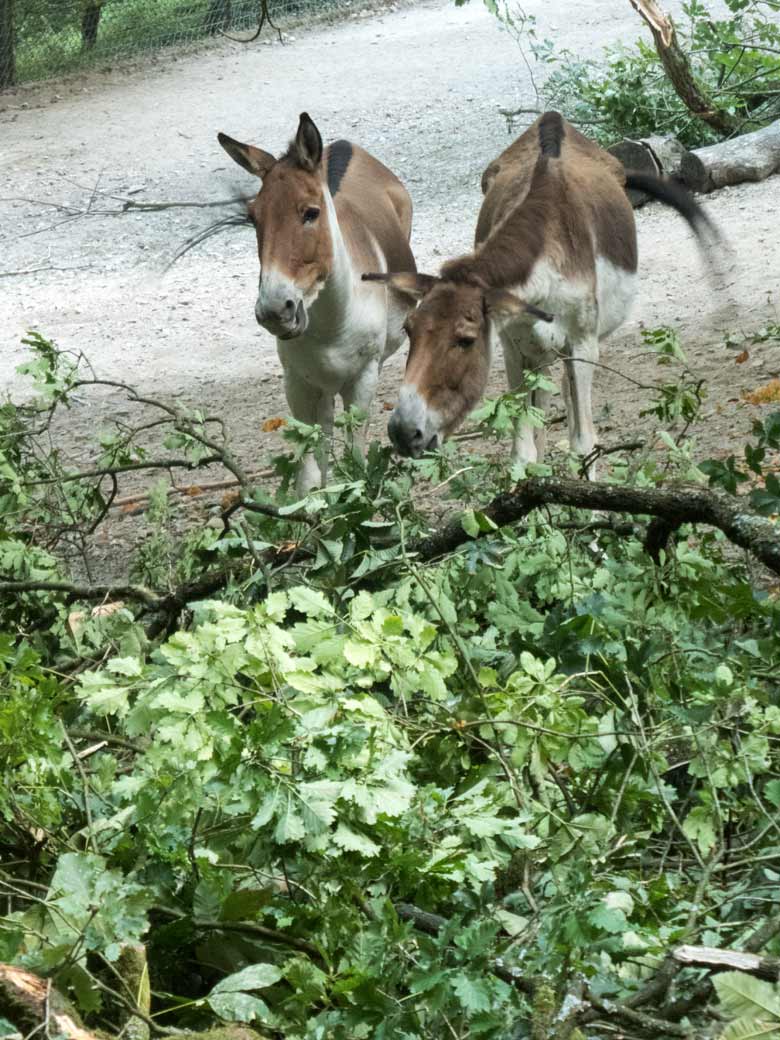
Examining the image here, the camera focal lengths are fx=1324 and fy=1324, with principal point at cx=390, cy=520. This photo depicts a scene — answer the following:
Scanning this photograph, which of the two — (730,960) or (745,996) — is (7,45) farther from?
(745,996)

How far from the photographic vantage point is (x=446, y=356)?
5906 mm

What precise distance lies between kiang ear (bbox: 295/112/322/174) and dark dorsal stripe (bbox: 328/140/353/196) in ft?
3.36

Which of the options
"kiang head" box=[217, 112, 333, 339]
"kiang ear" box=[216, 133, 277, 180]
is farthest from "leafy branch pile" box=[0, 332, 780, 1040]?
"kiang ear" box=[216, 133, 277, 180]

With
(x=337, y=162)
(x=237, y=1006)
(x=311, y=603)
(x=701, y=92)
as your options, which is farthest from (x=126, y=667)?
(x=701, y=92)

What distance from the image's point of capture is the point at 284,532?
4.23 metres

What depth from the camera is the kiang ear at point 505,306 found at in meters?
5.87

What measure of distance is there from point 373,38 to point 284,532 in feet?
65.6

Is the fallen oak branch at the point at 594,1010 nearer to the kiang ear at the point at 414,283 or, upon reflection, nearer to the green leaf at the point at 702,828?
the green leaf at the point at 702,828

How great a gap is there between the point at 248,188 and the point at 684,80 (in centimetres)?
606

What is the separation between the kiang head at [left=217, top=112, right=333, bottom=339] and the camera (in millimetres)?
6125

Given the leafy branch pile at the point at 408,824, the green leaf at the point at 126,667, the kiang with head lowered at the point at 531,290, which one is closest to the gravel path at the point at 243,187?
the kiang with head lowered at the point at 531,290

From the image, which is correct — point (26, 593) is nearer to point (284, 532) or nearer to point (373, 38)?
point (284, 532)

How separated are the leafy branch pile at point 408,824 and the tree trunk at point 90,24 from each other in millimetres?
19210

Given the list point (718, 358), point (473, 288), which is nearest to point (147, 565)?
point (473, 288)
